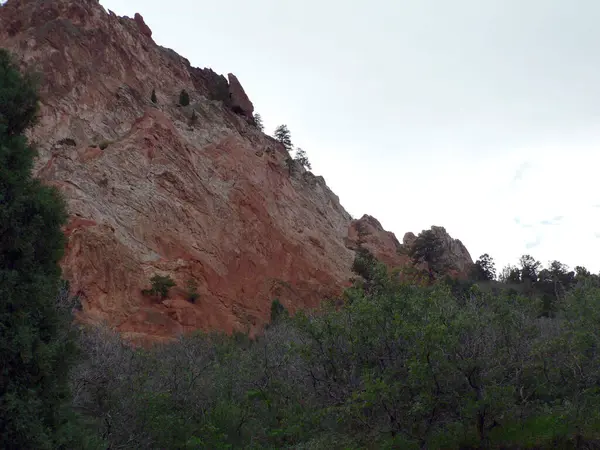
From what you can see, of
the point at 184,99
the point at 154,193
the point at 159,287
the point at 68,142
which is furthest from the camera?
the point at 184,99

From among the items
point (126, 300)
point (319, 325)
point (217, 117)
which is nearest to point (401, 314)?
point (319, 325)

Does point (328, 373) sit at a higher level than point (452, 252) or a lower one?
lower

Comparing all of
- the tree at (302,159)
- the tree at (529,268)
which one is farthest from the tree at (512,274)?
the tree at (302,159)

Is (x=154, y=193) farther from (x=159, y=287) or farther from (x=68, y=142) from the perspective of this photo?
(x=159, y=287)

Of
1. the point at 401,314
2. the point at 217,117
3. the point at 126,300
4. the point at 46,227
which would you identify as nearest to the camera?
the point at 46,227

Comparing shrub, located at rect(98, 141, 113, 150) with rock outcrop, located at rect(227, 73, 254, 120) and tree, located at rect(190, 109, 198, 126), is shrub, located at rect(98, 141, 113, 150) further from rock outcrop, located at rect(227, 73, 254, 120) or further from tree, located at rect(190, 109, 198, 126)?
rock outcrop, located at rect(227, 73, 254, 120)

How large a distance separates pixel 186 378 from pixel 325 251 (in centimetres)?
2963

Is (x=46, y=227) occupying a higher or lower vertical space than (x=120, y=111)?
lower

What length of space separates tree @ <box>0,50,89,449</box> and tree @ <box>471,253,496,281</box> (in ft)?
152

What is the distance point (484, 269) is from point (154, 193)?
31725 mm

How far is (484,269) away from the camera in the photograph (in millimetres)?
52344

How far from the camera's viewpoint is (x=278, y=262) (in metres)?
38.8

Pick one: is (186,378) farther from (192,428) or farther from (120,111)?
(120,111)

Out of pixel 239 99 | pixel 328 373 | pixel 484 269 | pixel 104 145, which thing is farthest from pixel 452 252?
pixel 328 373
